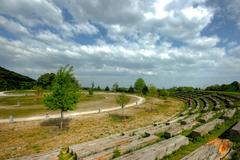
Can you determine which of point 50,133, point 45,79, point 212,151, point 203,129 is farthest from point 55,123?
point 45,79

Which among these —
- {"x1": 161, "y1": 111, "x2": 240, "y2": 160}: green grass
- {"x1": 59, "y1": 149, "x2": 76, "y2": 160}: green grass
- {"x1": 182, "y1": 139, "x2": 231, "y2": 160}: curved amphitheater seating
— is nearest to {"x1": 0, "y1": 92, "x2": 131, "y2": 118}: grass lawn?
{"x1": 59, "y1": 149, "x2": 76, "y2": 160}: green grass

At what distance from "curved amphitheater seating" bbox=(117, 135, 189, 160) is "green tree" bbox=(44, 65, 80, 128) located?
13.7 meters

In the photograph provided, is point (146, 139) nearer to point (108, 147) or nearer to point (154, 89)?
point (108, 147)

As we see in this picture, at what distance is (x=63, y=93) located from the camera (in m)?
21.8

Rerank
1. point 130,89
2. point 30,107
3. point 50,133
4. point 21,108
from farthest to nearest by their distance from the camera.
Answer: point 130,89
point 30,107
point 21,108
point 50,133

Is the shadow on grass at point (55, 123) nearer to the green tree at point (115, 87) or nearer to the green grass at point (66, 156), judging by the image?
the green grass at point (66, 156)

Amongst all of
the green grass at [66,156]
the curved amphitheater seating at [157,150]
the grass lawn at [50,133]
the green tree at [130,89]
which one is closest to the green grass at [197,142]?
the curved amphitheater seating at [157,150]

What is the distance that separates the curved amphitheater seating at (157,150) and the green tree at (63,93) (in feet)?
44.8

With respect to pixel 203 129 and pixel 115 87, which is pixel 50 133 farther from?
pixel 115 87

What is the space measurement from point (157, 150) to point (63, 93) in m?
14.6

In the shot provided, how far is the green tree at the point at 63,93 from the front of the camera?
21688 mm

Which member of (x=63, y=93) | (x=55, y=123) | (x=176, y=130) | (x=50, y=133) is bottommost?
(x=50, y=133)

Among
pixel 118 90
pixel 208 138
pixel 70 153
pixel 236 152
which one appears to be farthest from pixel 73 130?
pixel 118 90

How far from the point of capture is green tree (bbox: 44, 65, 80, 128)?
2169cm
